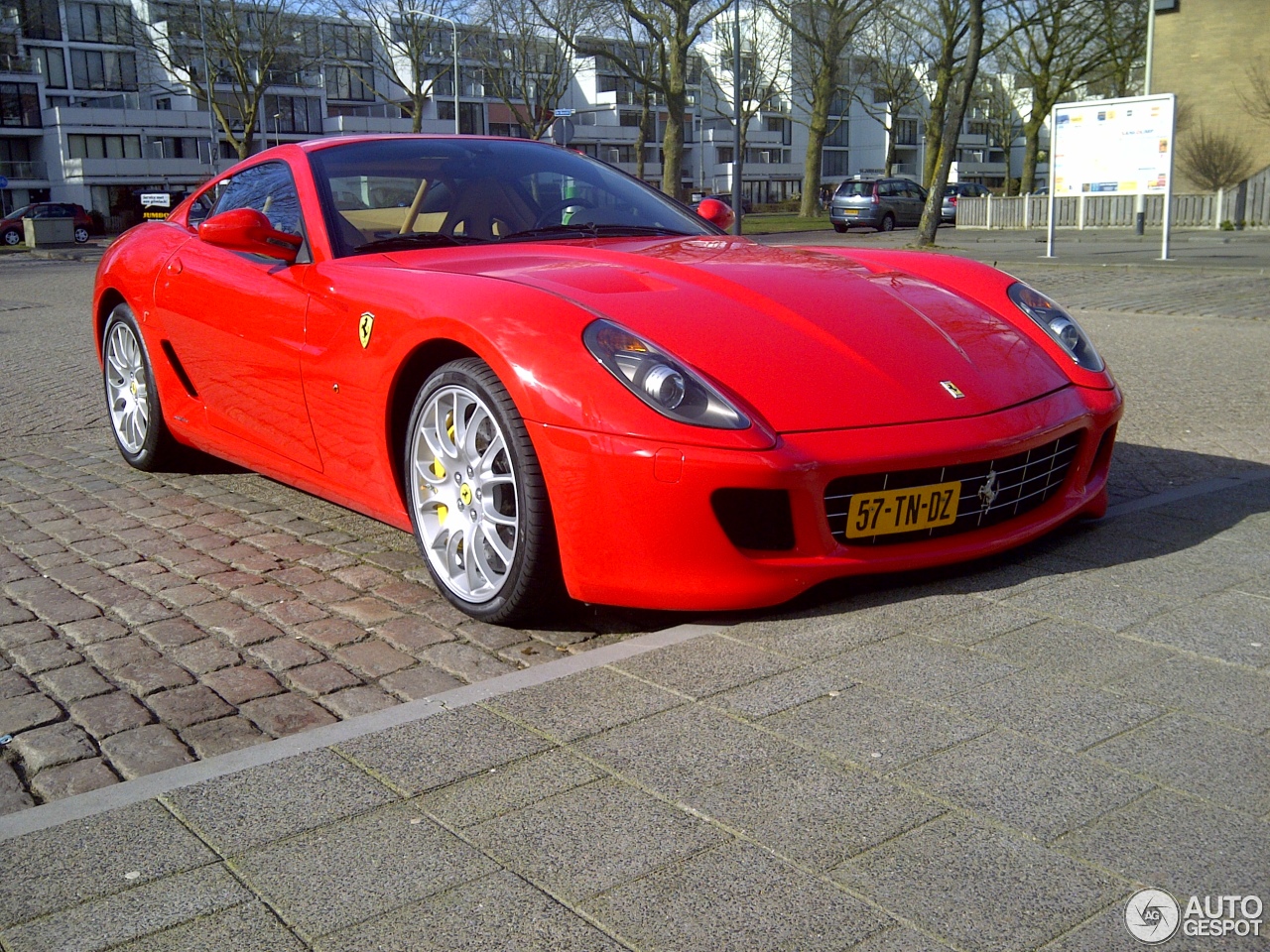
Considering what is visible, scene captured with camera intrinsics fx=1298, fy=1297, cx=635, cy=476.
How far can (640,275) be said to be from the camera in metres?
3.70

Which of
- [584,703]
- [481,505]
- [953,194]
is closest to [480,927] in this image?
[584,703]

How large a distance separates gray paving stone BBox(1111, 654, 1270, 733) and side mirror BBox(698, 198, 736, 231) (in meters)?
2.72

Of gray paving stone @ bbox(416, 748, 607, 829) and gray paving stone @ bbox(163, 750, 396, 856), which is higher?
gray paving stone @ bbox(416, 748, 607, 829)

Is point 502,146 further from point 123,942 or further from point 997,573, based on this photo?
point 123,942

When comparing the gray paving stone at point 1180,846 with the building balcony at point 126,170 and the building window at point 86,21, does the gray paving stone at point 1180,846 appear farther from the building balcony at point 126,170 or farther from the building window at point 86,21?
the building window at point 86,21

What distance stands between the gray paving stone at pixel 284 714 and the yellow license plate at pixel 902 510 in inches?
52.4

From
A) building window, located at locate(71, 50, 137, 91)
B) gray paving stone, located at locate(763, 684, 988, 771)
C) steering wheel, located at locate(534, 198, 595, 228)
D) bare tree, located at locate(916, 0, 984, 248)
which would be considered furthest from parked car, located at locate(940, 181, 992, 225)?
building window, located at locate(71, 50, 137, 91)

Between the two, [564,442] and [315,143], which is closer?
[564,442]

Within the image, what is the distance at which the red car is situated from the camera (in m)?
3.11

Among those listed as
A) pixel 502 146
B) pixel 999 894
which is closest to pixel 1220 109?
pixel 502 146

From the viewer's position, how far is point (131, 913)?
6.77 ft

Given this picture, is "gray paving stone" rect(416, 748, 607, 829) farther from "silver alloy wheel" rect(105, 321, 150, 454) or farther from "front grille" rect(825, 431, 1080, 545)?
"silver alloy wheel" rect(105, 321, 150, 454)

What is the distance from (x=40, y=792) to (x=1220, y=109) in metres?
37.2

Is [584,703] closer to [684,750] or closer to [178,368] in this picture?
[684,750]
